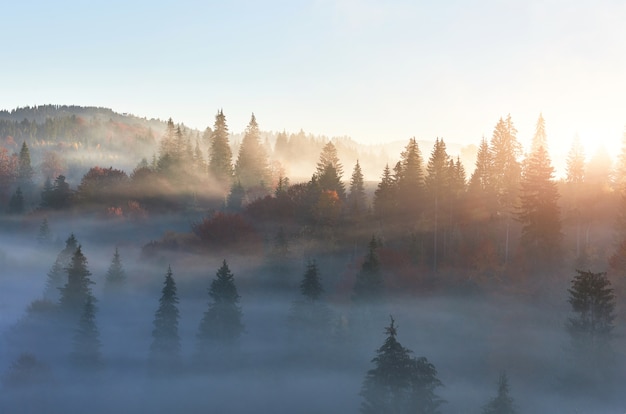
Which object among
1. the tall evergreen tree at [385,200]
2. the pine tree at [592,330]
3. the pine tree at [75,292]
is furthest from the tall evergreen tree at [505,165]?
the pine tree at [75,292]

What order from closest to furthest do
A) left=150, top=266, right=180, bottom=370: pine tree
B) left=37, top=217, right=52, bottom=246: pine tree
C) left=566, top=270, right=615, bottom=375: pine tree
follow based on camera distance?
left=566, top=270, right=615, bottom=375: pine tree → left=150, top=266, right=180, bottom=370: pine tree → left=37, top=217, right=52, bottom=246: pine tree

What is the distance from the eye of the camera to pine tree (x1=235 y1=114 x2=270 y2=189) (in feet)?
406

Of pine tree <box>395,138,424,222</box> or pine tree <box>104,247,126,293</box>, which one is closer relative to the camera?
pine tree <box>104,247,126,293</box>

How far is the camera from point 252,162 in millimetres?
124938

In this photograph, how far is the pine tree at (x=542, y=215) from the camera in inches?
2763

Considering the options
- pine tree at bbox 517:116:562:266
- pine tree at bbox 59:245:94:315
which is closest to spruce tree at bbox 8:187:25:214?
pine tree at bbox 59:245:94:315

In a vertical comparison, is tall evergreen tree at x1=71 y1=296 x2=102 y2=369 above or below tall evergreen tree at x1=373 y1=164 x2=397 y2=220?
below

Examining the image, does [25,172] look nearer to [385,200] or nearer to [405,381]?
[385,200]

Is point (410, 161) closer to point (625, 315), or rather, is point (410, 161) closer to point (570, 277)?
point (570, 277)

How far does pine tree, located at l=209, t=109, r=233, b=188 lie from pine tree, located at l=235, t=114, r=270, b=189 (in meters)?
2.23

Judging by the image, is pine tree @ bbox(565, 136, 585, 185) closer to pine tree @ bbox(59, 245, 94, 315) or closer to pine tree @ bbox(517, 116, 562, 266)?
pine tree @ bbox(517, 116, 562, 266)

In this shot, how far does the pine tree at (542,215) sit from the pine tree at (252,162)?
63.0m

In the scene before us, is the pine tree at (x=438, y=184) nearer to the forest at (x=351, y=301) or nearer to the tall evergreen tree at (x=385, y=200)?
the forest at (x=351, y=301)

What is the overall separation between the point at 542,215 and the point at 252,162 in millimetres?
69123
